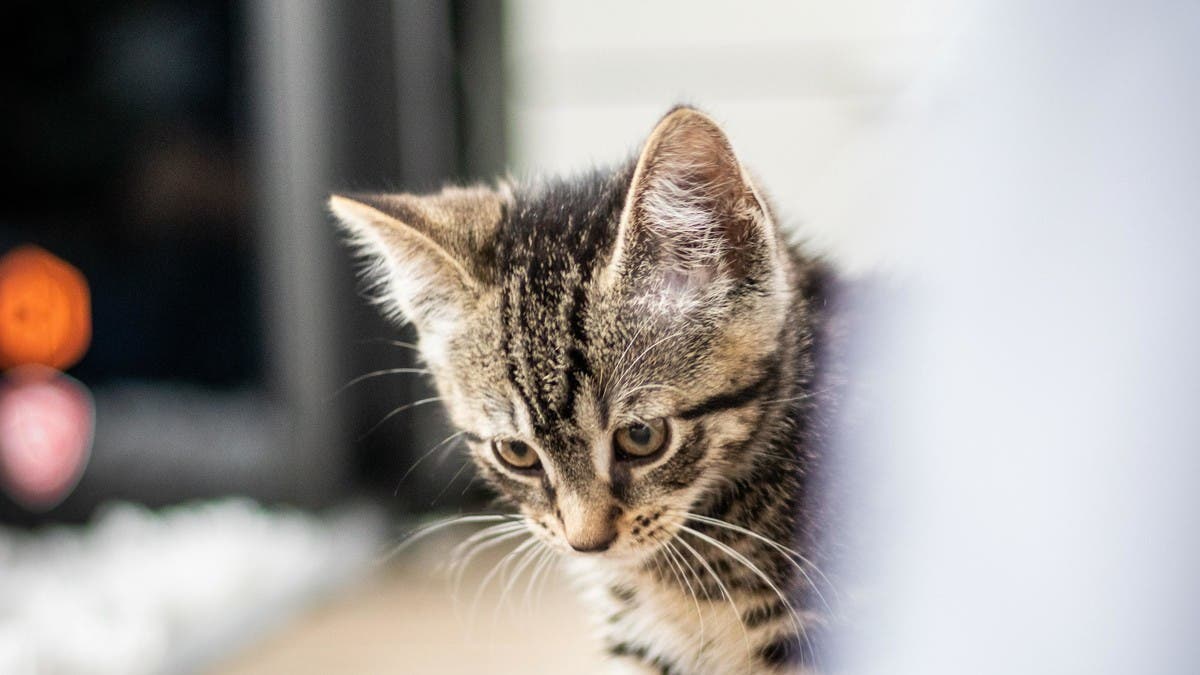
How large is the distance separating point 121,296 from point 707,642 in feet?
2.81

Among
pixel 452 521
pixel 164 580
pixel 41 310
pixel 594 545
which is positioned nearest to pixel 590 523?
pixel 594 545

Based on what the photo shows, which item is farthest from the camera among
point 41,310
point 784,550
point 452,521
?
point 41,310

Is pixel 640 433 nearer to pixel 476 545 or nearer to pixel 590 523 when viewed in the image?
pixel 590 523

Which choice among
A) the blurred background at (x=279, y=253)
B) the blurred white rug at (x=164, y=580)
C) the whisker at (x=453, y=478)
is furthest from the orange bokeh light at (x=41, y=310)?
the whisker at (x=453, y=478)

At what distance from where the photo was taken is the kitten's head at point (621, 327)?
0.42 meters

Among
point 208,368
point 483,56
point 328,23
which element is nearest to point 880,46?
point 483,56

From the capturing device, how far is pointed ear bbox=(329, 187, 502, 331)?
0.50 m

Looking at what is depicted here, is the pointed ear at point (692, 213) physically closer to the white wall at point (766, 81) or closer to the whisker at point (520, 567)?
the white wall at point (766, 81)

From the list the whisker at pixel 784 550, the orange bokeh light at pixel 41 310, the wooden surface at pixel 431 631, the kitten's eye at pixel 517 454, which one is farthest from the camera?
the orange bokeh light at pixel 41 310

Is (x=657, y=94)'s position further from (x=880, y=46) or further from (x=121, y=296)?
(x=121, y=296)

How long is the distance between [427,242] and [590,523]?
0.18m

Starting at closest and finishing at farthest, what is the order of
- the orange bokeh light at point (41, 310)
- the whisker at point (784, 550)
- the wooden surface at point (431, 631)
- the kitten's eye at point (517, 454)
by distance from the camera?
the whisker at point (784, 550) < the kitten's eye at point (517, 454) < the wooden surface at point (431, 631) < the orange bokeh light at point (41, 310)

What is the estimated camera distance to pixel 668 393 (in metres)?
0.43

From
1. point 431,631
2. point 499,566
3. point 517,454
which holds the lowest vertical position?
point 431,631
